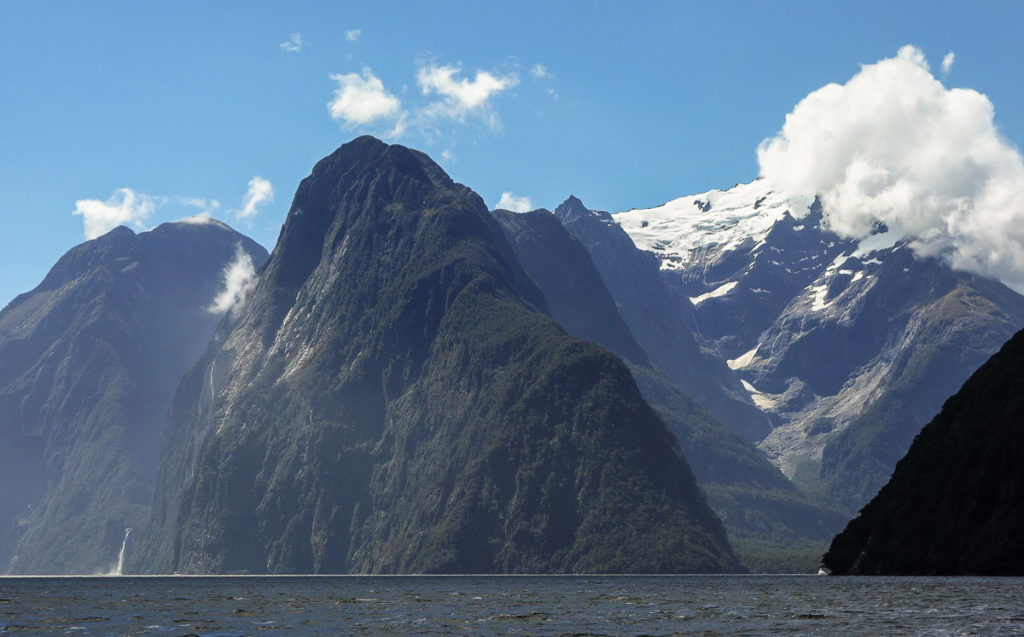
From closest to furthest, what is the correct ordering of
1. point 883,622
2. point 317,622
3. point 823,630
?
point 823,630, point 883,622, point 317,622

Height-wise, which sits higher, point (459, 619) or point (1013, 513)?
point (1013, 513)

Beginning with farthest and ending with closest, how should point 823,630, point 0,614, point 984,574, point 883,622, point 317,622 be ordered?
point 984,574 < point 0,614 < point 317,622 < point 883,622 < point 823,630

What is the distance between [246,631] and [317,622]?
14.7 m

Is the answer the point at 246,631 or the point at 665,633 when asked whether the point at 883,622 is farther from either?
the point at 246,631

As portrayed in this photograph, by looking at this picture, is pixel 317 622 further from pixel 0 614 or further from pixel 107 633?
pixel 0 614

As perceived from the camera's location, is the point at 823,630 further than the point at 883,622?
No

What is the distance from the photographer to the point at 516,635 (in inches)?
3369

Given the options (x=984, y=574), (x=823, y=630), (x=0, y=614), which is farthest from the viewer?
(x=984, y=574)

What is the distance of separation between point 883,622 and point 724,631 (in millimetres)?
13814

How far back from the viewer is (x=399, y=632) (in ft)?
302

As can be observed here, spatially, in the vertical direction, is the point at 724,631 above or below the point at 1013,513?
below

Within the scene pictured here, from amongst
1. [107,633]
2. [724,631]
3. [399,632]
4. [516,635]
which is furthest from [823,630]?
[107,633]

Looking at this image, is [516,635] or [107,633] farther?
[107,633]

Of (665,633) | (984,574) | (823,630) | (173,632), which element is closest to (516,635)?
(665,633)
